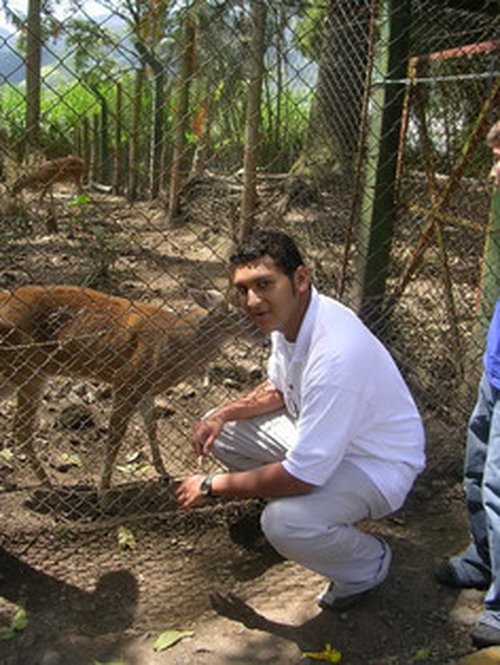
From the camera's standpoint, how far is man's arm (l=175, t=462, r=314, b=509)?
2428 millimetres

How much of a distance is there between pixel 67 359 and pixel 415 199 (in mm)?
2229

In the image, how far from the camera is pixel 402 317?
4.42 m

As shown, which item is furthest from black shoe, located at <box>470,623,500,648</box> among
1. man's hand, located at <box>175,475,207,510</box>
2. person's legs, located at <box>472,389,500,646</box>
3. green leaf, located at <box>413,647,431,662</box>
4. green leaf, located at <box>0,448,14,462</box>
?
green leaf, located at <box>0,448,14,462</box>

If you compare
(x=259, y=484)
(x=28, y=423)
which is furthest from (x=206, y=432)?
(x=28, y=423)

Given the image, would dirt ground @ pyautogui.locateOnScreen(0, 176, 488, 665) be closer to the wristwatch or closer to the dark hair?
the wristwatch

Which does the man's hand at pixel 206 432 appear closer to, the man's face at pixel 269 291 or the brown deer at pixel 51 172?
the man's face at pixel 269 291

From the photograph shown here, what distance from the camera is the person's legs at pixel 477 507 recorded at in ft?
8.87

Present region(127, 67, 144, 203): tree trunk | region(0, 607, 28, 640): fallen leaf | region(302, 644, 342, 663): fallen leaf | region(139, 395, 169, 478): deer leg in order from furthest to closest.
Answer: region(139, 395, 169, 478): deer leg → region(127, 67, 144, 203): tree trunk → region(0, 607, 28, 640): fallen leaf → region(302, 644, 342, 663): fallen leaf

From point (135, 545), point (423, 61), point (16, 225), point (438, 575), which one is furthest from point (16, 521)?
point (16, 225)

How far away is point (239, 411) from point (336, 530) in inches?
29.7

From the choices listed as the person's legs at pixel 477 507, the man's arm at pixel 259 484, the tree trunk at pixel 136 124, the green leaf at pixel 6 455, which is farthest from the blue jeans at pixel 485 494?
the green leaf at pixel 6 455

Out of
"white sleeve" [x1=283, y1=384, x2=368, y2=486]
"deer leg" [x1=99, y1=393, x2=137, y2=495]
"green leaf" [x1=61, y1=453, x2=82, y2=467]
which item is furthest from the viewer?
"green leaf" [x1=61, y1=453, x2=82, y2=467]

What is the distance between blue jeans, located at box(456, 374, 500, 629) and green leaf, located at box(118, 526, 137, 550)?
1.47m

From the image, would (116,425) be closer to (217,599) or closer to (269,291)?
(217,599)
